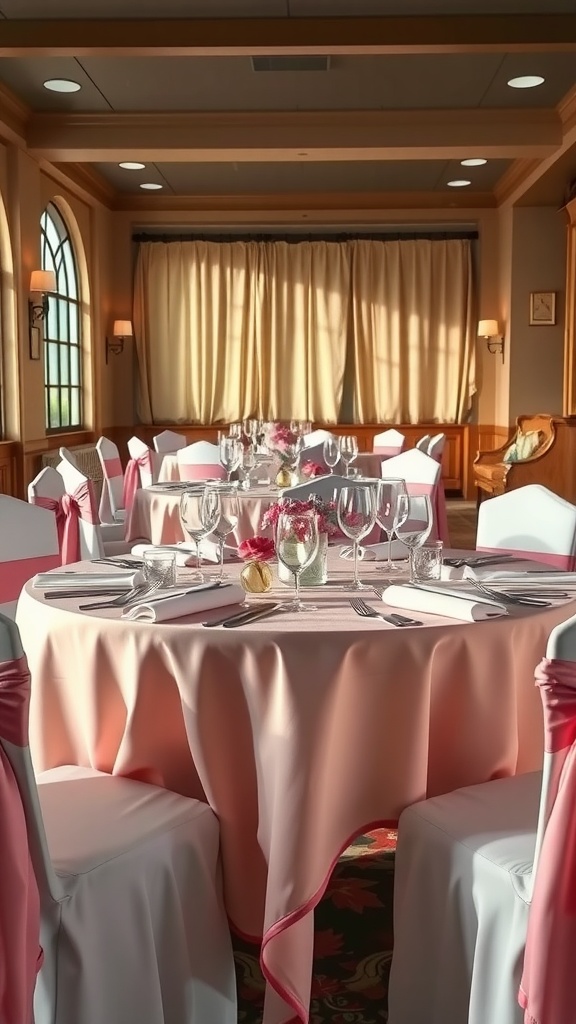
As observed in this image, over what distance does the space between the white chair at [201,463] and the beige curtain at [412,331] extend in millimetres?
5493

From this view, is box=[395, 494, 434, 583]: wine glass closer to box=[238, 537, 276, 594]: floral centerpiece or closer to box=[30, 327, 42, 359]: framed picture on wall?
box=[238, 537, 276, 594]: floral centerpiece

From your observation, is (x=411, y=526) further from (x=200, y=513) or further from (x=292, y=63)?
(x=292, y=63)

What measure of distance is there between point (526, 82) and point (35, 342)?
14.2ft

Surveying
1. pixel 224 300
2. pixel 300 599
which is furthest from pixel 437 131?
pixel 300 599

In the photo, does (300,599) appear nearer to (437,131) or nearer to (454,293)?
(437,131)

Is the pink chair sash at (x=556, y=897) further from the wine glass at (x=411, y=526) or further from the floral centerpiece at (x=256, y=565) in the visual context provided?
the floral centerpiece at (x=256, y=565)

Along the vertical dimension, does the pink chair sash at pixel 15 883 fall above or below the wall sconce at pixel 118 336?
below

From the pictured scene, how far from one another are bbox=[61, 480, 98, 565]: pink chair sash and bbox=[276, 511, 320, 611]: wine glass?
1971 mm

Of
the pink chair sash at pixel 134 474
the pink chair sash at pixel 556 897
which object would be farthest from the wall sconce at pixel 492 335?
the pink chair sash at pixel 556 897

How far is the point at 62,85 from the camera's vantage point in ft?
22.5

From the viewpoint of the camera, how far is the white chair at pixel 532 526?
2797mm

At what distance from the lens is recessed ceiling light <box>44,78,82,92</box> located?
6.77 m

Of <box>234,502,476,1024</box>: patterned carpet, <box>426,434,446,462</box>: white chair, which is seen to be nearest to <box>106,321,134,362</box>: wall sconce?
<box>426,434,446,462</box>: white chair

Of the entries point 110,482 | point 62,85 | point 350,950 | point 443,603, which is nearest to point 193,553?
point 443,603
